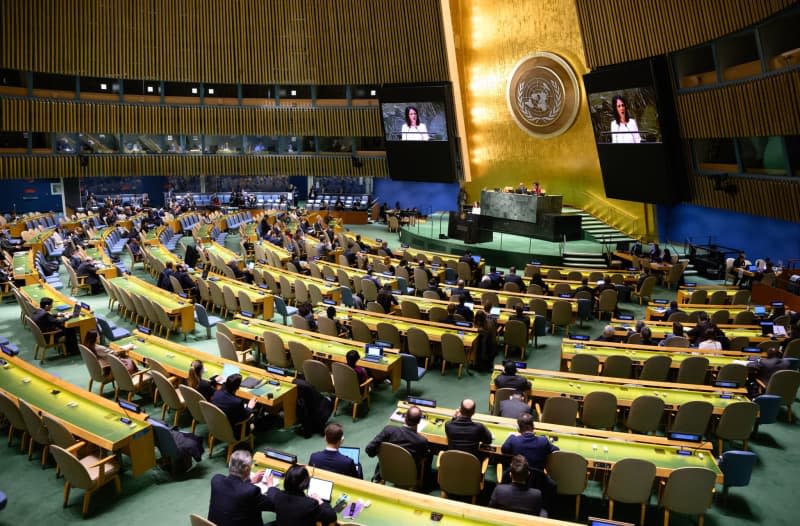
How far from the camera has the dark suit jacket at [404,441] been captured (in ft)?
18.7

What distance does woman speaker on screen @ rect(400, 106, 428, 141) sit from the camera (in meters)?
26.5

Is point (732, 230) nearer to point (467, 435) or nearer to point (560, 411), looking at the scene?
point (560, 411)

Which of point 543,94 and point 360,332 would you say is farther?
point 543,94

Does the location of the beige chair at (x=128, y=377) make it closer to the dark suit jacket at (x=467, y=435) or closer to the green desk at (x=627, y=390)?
the dark suit jacket at (x=467, y=435)

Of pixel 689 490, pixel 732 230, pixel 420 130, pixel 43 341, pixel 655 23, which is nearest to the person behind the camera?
pixel 689 490

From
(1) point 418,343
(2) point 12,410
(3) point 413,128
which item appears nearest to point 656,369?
(1) point 418,343

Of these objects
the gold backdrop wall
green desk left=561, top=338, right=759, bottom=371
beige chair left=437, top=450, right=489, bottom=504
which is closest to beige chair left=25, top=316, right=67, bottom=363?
beige chair left=437, top=450, right=489, bottom=504

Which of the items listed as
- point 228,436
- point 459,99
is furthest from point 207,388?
point 459,99

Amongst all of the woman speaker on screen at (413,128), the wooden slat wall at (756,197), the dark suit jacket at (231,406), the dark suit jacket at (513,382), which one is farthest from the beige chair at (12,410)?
the woman speaker on screen at (413,128)

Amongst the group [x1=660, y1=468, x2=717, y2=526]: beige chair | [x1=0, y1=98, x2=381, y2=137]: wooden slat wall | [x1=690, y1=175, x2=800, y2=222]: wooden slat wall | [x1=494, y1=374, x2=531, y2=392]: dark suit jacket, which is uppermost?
[x1=0, y1=98, x2=381, y2=137]: wooden slat wall

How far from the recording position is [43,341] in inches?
388

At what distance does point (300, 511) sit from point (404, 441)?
161cm

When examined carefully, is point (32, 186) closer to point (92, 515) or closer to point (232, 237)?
point (232, 237)

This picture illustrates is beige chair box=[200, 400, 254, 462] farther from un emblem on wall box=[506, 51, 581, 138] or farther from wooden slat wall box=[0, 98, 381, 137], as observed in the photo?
wooden slat wall box=[0, 98, 381, 137]
